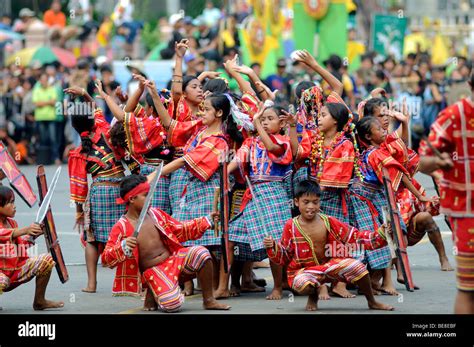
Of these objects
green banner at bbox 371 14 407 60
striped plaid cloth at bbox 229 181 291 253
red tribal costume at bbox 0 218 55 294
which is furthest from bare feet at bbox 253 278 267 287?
green banner at bbox 371 14 407 60

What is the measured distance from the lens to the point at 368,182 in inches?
404

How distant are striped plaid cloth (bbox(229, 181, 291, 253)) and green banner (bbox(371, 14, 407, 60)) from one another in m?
14.9

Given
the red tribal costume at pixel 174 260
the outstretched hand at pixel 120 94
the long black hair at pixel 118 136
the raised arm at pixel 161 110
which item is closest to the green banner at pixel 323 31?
the outstretched hand at pixel 120 94

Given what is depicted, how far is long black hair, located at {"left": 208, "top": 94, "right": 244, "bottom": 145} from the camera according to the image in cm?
1010

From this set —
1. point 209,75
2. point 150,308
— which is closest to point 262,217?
point 150,308

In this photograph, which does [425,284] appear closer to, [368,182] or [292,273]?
[368,182]

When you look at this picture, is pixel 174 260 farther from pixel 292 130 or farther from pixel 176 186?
pixel 292 130

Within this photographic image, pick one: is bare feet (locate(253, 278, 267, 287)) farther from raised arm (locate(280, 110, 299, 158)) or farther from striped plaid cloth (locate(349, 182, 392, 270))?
raised arm (locate(280, 110, 299, 158))

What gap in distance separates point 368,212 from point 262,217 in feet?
2.92

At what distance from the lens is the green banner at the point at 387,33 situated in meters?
24.7

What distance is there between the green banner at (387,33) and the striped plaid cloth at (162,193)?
14.5 meters
